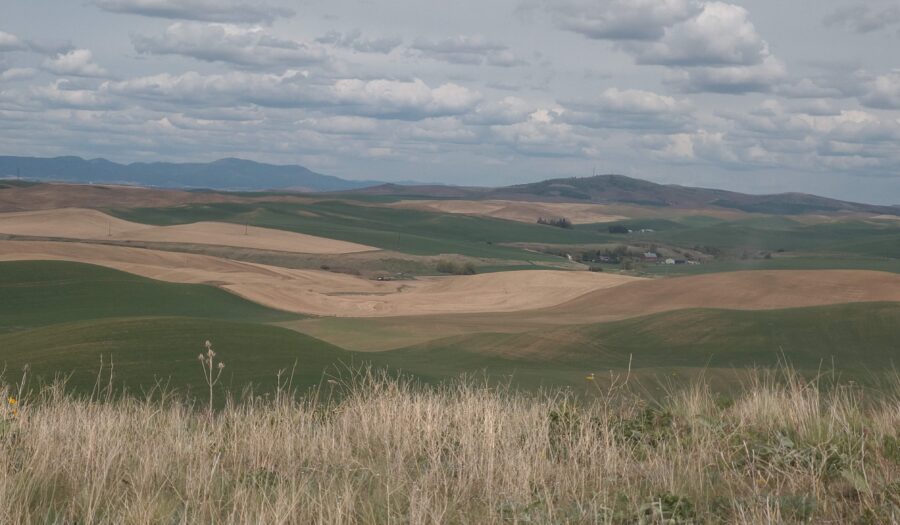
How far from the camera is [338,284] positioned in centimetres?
7894

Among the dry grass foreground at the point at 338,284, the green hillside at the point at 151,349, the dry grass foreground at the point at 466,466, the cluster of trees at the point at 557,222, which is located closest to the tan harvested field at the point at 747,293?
the dry grass foreground at the point at 338,284

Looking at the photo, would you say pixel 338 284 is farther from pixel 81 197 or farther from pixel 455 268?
pixel 81 197

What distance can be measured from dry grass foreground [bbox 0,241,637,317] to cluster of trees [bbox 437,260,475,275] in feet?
24.2

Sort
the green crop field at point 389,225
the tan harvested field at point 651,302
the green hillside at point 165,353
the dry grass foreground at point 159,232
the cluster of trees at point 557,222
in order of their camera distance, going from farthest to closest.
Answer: the cluster of trees at point 557,222 < the green crop field at point 389,225 < the dry grass foreground at point 159,232 < the tan harvested field at point 651,302 < the green hillside at point 165,353

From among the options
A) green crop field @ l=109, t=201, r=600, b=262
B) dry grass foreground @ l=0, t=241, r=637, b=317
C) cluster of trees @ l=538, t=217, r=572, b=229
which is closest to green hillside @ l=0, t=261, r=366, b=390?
dry grass foreground @ l=0, t=241, r=637, b=317

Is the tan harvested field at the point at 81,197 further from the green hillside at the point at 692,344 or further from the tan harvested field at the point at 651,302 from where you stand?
the green hillside at the point at 692,344

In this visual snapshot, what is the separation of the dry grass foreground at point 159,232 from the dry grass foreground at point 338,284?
22405 millimetres

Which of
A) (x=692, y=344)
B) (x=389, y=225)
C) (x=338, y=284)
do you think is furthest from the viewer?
(x=389, y=225)

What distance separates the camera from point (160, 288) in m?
59.9

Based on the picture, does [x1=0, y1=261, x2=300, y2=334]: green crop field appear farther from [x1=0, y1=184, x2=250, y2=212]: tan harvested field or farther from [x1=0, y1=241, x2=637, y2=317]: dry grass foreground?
[x1=0, y1=184, x2=250, y2=212]: tan harvested field

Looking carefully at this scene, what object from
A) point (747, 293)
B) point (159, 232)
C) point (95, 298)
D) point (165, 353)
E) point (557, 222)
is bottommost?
point (95, 298)

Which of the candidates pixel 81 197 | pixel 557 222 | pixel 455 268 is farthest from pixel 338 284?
pixel 557 222

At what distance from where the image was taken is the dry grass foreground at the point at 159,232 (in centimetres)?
10881

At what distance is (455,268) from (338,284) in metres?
21.9
